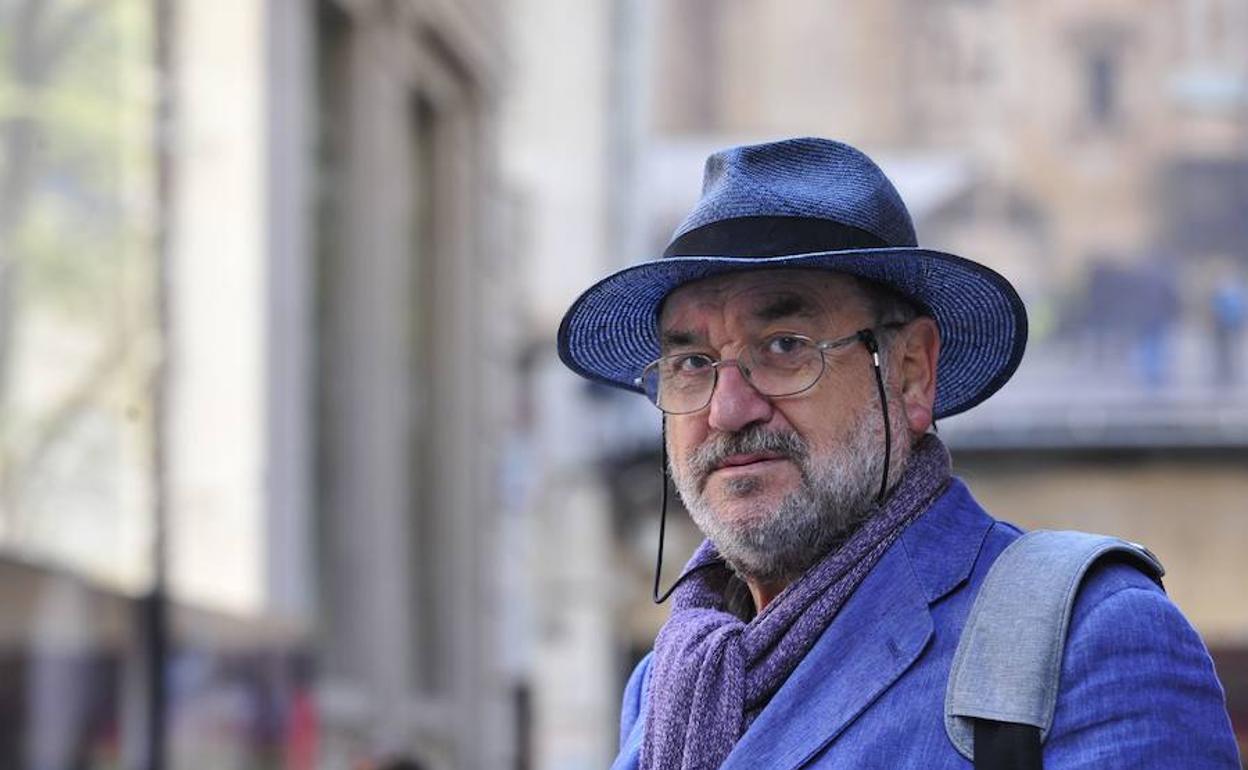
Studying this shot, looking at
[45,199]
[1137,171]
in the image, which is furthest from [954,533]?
[1137,171]

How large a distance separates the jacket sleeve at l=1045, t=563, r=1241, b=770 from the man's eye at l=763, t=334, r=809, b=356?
1.96 feet

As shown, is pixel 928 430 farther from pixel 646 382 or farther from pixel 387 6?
pixel 387 6

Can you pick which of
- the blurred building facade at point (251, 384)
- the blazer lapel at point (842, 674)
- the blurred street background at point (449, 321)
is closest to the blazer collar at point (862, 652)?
the blazer lapel at point (842, 674)

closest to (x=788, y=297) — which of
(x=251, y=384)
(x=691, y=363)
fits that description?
(x=691, y=363)

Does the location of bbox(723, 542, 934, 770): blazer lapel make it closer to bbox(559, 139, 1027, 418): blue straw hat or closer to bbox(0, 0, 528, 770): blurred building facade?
bbox(559, 139, 1027, 418): blue straw hat

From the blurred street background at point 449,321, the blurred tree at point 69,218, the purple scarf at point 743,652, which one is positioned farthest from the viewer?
the blurred street background at point 449,321

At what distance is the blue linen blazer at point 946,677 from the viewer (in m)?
2.66

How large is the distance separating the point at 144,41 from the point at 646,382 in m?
8.19

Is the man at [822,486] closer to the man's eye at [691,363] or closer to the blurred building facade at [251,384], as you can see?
the man's eye at [691,363]

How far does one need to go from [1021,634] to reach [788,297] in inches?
25.4

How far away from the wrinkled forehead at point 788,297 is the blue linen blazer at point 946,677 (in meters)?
0.29

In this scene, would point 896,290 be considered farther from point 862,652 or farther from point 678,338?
point 862,652

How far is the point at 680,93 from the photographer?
1300 inches

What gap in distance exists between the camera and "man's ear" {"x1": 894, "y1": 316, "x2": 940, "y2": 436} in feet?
10.9
